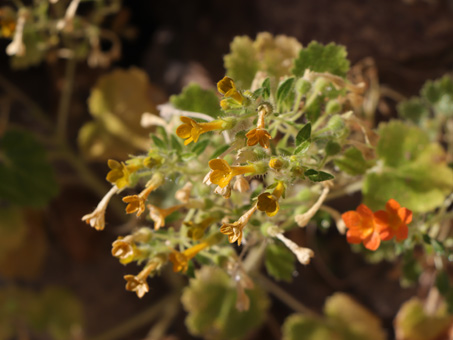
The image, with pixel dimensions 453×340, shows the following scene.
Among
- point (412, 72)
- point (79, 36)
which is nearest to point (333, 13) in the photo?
point (412, 72)

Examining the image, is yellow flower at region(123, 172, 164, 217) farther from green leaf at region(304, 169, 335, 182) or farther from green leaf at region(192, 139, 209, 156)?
green leaf at region(304, 169, 335, 182)

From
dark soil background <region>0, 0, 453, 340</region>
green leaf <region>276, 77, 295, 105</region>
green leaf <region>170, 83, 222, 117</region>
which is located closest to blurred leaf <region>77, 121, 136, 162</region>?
dark soil background <region>0, 0, 453, 340</region>

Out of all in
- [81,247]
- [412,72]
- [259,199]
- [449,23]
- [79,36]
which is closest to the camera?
[259,199]

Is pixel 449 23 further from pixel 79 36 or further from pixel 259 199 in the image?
pixel 79 36

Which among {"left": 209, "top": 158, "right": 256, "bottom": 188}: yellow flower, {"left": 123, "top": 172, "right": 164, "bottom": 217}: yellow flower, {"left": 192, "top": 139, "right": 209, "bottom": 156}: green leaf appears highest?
{"left": 209, "top": 158, "right": 256, "bottom": 188}: yellow flower

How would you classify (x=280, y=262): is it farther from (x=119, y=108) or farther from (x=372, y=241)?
(x=119, y=108)

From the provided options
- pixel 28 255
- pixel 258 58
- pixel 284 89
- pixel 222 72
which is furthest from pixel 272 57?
pixel 28 255
